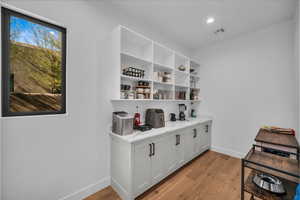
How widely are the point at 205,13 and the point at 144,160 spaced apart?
2558mm

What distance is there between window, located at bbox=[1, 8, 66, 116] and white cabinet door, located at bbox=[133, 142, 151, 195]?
1075mm

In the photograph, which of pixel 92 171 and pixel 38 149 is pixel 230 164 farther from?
pixel 38 149

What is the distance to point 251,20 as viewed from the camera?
232 cm

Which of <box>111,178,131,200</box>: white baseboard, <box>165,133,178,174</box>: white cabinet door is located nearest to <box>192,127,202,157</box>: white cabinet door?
<box>165,133,178,174</box>: white cabinet door

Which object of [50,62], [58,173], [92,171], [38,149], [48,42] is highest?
[48,42]

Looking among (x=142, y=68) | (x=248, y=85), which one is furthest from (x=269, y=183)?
(x=142, y=68)

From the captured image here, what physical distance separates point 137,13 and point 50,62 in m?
1.59

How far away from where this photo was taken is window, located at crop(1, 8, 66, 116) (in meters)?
1.19

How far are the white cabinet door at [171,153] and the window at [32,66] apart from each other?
1.58 m

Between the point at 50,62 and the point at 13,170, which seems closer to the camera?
the point at 13,170

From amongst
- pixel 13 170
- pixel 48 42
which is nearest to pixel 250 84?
pixel 48 42

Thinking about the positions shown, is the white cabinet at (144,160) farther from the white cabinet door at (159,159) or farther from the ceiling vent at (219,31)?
the ceiling vent at (219,31)

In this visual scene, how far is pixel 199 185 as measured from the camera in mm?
1942

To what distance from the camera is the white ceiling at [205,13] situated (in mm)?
1904
